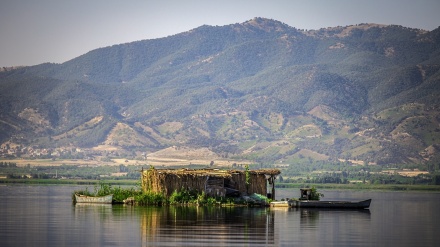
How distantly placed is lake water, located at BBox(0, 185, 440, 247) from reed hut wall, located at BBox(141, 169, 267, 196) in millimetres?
2269

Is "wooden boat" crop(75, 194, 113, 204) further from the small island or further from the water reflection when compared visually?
the water reflection

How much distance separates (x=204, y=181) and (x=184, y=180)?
Answer: 1324 millimetres

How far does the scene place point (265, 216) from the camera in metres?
60.4

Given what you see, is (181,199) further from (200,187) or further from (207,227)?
(207,227)

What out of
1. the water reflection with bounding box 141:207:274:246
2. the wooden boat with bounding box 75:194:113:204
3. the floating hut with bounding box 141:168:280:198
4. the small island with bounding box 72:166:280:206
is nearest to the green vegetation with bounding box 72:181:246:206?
the small island with bounding box 72:166:280:206

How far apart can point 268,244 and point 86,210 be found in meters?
22.4

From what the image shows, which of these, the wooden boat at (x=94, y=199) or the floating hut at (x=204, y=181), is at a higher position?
the floating hut at (x=204, y=181)

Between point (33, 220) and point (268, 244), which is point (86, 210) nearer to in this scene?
point (33, 220)

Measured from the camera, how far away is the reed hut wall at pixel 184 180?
68.5 meters

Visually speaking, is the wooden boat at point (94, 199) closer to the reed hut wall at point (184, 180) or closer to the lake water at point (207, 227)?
the lake water at point (207, 227)

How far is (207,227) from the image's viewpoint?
5144 centimetres

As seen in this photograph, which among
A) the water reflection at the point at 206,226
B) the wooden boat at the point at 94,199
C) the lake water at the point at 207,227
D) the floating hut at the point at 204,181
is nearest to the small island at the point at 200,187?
the floating hut at the point at 204,181

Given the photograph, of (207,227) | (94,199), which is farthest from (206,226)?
(94,199)

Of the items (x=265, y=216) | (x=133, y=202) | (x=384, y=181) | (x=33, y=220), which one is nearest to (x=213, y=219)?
(x=265, y=216)
